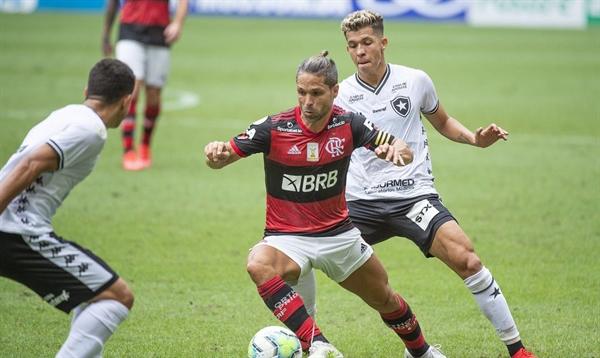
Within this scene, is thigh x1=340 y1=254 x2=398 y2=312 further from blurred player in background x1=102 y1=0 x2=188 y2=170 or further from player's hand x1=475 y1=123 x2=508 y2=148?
blurred player in background x1=102 y1=0 x2=188 y2=170

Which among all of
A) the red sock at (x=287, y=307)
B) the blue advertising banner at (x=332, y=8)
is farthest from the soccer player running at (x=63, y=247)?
the blue advertising banner at (x=332, y=8)

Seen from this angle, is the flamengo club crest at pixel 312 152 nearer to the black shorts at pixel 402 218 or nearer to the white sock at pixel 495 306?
the black shorts at pixel 402 218

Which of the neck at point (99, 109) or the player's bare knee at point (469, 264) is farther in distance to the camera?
the player's bare knee at point (469, 264)

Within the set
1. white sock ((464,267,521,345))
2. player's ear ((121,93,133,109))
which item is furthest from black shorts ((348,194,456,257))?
player's ear ((121,93,133,109))

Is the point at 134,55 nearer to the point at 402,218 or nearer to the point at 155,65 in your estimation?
the point at 155,65

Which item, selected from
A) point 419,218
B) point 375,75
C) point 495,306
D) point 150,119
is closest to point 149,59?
point 150,119

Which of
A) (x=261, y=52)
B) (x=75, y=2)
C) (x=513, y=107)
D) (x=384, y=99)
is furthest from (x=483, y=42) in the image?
(x=384, y=99)

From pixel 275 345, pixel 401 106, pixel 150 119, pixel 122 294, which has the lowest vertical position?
pixel 150 119

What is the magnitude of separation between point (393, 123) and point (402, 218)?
74 centimetres

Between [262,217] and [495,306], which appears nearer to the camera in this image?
[495,306]

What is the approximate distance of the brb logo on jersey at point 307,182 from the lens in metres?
5.61

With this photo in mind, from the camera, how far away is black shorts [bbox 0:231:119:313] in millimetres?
4695

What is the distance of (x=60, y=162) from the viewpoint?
15.1 feet

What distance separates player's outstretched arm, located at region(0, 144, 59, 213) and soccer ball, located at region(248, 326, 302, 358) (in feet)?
5.35
